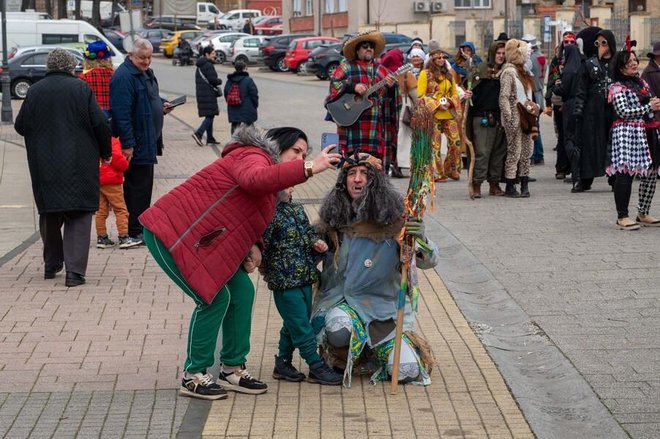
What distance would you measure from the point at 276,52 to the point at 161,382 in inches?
1732

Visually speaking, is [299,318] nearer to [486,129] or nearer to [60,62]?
[60,62]

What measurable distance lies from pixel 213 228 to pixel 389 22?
56.4 metres

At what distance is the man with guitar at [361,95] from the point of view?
1273 cm

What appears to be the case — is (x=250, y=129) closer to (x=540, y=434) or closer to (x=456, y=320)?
(x=540, y=434)

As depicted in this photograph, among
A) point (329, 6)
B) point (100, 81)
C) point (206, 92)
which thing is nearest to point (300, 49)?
point (329, 6)

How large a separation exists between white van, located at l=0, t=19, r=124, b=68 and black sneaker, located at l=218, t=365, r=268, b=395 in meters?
34.8

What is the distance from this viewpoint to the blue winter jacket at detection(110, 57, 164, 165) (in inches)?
424

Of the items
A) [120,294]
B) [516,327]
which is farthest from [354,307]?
[120,294]

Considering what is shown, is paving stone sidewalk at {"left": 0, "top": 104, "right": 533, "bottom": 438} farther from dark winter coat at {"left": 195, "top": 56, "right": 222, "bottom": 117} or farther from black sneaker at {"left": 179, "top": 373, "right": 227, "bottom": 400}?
dark winter coat at {"left": 195, "top": 56, "right": 222, "bottom": 117}

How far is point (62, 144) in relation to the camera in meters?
9.49

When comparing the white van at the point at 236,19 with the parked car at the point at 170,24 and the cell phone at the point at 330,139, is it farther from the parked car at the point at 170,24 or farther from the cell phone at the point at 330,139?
the cell phone at the point at 330,139

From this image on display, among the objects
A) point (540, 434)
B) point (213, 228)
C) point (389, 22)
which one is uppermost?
point (389, 22)

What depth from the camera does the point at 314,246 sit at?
6.67 metres

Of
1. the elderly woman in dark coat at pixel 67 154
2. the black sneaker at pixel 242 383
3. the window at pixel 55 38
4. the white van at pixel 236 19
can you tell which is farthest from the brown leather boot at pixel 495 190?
the white van at pixel 236 19
